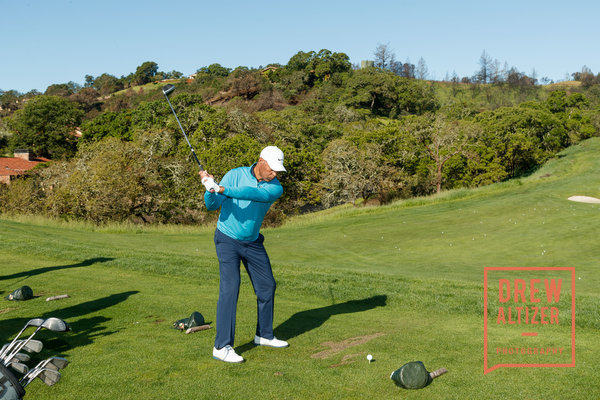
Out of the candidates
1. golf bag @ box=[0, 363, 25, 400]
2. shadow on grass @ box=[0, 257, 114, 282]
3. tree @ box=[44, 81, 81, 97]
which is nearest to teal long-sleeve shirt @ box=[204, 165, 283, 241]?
golf bag @ box=[0, 363, 25, 400]

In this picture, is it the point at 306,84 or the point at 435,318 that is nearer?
the point at 435,318

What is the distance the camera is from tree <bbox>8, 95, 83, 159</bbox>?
273 ft

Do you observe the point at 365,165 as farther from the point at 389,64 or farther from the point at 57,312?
the point at 389,64

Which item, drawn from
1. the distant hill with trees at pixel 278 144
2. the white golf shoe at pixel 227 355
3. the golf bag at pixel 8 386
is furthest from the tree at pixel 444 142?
the golf bag at pixel 8 386

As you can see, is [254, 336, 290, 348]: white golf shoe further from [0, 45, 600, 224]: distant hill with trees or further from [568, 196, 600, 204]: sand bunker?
[0, 45, 600, 224]: distant hill with trees

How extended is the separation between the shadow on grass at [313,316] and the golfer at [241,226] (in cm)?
42

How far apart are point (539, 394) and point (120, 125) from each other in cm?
7467

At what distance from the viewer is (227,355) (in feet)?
18.7

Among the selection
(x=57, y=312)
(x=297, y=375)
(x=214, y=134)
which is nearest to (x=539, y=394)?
(x=297, y=375)

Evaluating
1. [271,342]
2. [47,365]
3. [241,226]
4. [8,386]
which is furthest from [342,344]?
[8,386]

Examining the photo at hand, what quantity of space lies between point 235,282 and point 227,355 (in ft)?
2.96

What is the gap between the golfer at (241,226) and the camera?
6078mm

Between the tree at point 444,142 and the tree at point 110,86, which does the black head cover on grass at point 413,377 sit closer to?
the tree at point 444,142

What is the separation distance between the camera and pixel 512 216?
2972 cm
